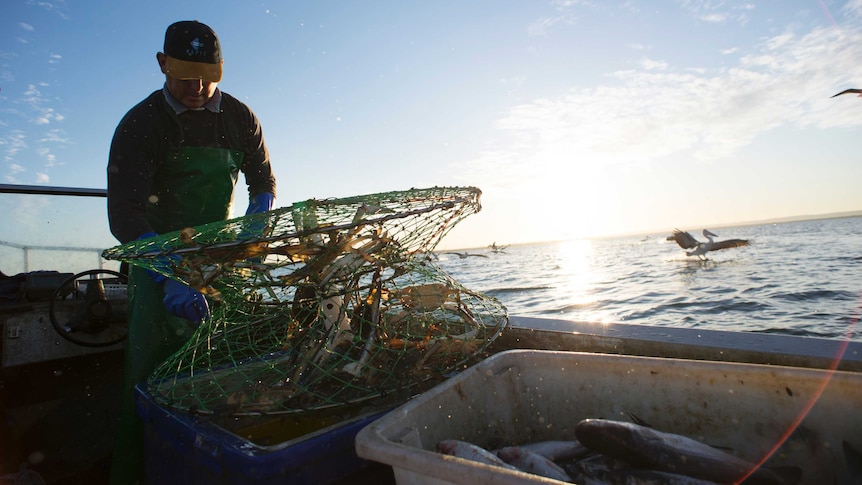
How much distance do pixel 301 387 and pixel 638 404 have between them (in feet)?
4.86

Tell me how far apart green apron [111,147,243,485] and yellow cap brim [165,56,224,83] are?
57 cm

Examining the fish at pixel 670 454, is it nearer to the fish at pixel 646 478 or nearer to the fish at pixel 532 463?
the fish at pixel 646 478

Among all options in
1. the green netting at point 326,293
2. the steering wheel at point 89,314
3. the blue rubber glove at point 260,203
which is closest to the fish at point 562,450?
the green netting at point 326,293

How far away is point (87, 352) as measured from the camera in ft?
12.6

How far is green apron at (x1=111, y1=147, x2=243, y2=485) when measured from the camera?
279cm

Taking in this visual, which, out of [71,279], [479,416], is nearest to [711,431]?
[479,416]

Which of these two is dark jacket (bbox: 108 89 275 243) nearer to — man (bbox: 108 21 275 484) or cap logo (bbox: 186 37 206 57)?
man (bbox: 108 21 275 484)

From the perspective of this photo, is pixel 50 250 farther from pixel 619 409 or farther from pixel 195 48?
pixel 619 409

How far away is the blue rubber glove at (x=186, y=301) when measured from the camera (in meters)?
2.59

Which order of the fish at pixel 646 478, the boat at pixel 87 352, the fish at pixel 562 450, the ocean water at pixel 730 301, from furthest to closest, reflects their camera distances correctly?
the ocean water at pixel 730 301
the boat at pixel 87 352
the fish at pixel 562 450
the fish at pixel 646 478

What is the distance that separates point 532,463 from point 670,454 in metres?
0.47

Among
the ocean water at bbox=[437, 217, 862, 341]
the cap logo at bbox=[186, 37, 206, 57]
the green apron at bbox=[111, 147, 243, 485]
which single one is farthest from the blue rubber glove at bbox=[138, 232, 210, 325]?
the ocean water at bbox=[437, 217, 862, 341]

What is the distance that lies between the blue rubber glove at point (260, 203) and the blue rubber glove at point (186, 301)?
3.29ft

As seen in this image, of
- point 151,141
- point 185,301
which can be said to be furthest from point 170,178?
point 185,301
